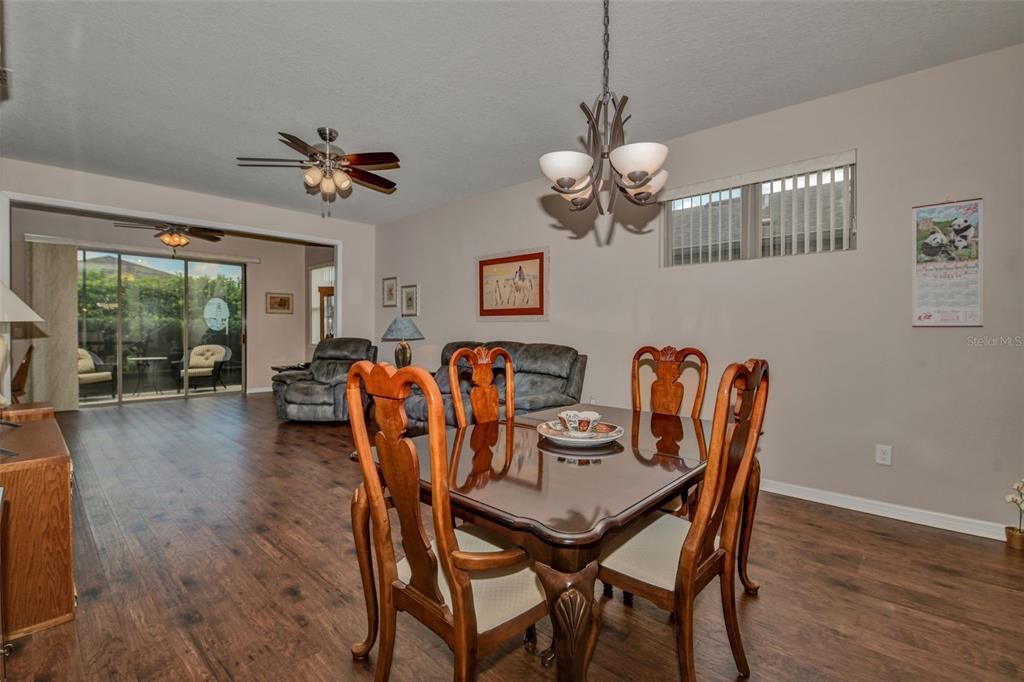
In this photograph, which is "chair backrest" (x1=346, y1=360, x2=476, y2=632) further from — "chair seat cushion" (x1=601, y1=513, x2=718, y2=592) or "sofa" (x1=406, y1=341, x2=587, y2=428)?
"sofa" (x1=406, y1=341, x2=587, y2=428)

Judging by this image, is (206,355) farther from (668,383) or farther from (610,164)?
(610,164)

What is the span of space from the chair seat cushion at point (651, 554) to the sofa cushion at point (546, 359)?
8.50 feet

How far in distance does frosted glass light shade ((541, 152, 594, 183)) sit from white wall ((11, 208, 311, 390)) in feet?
24.2

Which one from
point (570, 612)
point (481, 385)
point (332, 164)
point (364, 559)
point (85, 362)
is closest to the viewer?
point (570, 612)

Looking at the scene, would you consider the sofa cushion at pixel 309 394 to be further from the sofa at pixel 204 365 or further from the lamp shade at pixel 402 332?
the sofa at pixel 204 365

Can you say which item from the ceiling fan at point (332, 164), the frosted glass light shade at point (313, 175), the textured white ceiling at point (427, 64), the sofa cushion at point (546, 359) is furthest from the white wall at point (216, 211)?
the sofa cushion at point (546, 359)

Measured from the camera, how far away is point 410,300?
6.37 metres

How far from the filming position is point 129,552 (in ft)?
7.81

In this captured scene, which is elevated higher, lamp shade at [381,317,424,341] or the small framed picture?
the small framed picture

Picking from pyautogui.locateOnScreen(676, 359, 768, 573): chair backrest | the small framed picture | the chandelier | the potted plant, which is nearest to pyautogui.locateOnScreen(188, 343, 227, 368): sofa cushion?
the small framed picture

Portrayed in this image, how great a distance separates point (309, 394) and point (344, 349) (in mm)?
907

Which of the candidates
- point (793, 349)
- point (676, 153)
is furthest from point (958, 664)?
point (676, 153)

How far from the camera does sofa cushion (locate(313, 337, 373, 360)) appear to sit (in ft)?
20.2

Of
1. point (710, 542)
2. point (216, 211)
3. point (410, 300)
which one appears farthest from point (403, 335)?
point (710, 542)
